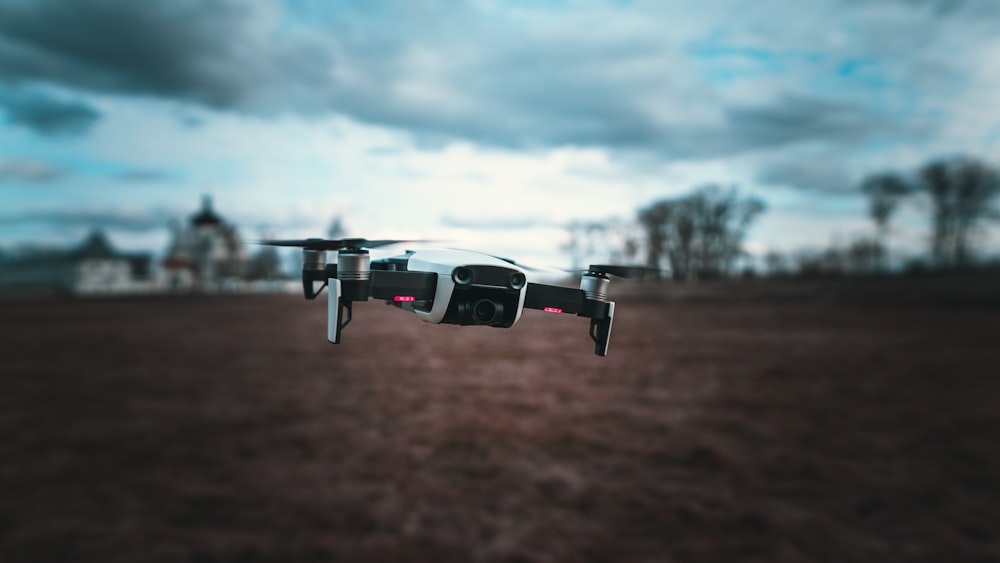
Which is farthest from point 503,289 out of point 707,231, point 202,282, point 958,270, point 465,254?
point 958,270

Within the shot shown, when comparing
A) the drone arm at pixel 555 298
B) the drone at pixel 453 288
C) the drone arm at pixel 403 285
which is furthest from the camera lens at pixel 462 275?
the drone arm at pixel 555 298

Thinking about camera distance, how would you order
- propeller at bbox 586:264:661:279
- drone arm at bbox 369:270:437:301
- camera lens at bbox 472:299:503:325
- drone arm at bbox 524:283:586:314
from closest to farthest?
1. drone arm at bbox 369:270:437:301
2. camera lens at bbox 472:299:503:325
3. drone arm at bbox 524:283:586:314
4. propeller at bbox 586:264:661:279

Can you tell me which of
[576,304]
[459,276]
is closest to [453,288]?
[459,276]

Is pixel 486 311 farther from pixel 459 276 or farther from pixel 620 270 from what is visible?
pixel 620 270

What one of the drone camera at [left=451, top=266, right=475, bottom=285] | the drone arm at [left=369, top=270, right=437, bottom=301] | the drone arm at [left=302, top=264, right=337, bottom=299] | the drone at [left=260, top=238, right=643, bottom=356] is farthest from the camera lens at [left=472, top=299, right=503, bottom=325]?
the drone arm at [left=302, top=264, right=337, bottom=299]

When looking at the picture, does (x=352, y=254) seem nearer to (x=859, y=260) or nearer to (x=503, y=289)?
(x=503, y=289)

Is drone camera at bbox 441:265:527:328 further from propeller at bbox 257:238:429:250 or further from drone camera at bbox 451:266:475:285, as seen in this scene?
propeller at bbox 257:238:429:250

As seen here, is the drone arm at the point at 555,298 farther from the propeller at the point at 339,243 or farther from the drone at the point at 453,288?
the propeller at the point at 339,243
